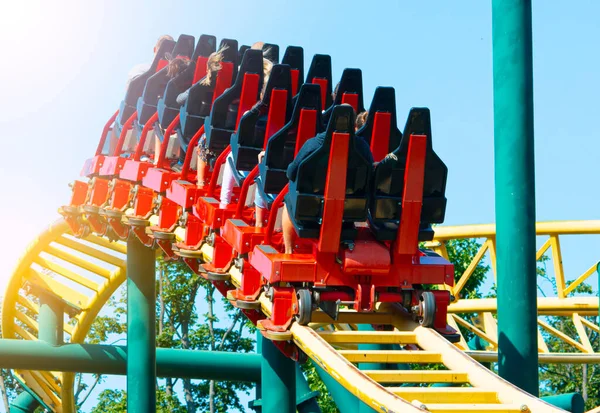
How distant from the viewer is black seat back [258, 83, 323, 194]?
5168 mm

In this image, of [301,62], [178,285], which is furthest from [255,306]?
[178,285]

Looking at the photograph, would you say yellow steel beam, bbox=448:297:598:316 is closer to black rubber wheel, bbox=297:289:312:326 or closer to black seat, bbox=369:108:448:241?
black seat, bbox=369:108:448:241

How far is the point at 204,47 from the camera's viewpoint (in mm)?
7883

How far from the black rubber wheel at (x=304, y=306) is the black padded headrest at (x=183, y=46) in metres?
4.11

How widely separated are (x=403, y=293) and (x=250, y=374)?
13.0ft

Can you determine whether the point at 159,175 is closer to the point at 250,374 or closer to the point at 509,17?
the point at 250,374

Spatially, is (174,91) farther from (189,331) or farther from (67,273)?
(189,331)

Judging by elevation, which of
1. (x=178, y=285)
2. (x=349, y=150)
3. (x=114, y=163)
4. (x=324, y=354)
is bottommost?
(x=324, y=354)

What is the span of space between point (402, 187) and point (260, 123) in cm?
143

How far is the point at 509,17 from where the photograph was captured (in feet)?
17.1

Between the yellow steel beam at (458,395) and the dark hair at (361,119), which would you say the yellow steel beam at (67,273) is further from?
the yellow steel beam at (458,395)

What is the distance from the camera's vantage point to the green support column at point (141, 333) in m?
7.68

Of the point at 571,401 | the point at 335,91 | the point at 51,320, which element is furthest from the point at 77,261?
the point at 571,401

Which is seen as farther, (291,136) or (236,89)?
(236,89)
